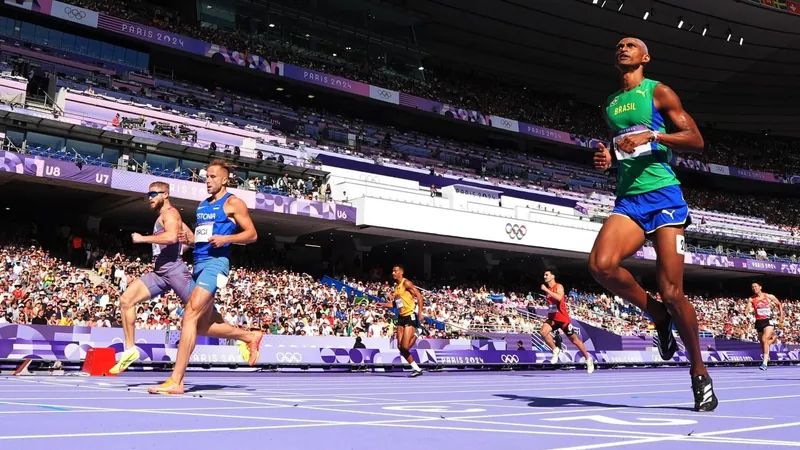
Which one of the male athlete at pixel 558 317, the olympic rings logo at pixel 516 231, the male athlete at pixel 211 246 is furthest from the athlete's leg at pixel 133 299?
the olympic rings logo at pixel 516 231

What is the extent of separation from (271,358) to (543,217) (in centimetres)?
2765

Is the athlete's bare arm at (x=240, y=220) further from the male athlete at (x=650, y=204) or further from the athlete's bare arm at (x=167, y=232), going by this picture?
the male athlete at (x=650, y=204)

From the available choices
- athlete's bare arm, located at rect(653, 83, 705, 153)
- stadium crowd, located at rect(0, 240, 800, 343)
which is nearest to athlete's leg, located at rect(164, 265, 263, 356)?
athlete's bare arm, located at rect(653, 83, 705, 153)

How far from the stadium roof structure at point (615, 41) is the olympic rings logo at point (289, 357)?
40.6 m

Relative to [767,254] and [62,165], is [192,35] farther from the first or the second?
[767,254]

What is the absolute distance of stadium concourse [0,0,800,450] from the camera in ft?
17.4

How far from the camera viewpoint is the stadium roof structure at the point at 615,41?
169ft

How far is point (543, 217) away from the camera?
4072cm

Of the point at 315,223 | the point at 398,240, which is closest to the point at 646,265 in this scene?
the point at 398,240

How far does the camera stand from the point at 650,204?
18.3 ft

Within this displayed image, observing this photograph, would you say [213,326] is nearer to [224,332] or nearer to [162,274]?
[224,332]

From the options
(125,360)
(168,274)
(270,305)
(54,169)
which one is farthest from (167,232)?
(54,169)

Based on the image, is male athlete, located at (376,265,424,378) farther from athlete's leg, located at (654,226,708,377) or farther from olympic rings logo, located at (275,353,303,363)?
athlete's leg, located at (654,226,708,377)

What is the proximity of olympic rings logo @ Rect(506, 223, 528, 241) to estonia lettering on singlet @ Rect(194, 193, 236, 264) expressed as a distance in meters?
32.5
